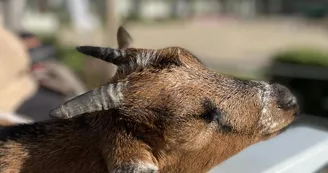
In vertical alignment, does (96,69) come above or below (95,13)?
above

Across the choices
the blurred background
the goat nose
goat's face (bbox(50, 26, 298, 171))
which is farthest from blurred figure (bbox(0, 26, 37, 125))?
the goat nose

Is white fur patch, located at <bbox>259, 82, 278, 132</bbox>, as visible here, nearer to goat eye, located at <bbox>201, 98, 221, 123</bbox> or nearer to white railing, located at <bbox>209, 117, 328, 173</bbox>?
white railing, located at <bbox>209, 117, 328, 173</bbox>

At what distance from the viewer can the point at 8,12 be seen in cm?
750

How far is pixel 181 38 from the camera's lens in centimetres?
2967

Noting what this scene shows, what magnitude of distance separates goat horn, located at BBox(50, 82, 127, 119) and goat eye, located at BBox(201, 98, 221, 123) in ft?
1.07

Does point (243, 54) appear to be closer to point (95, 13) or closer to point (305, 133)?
point (95, 13)

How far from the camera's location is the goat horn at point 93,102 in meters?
2.56

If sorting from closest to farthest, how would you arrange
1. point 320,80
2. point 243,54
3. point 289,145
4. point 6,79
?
point 289,145 < point 6,79 < point 320,80 < point 243,54

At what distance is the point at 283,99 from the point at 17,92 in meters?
1.96

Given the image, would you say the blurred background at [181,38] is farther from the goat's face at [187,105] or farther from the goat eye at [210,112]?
the goat eye at [210,112]

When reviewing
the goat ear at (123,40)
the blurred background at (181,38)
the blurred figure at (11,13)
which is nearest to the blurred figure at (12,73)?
the blurred background at (181,38)

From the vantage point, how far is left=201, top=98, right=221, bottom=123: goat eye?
2.82 metres

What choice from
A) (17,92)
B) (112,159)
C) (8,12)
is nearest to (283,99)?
(112,159)

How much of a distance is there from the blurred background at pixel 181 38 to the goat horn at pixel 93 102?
1718 mm
